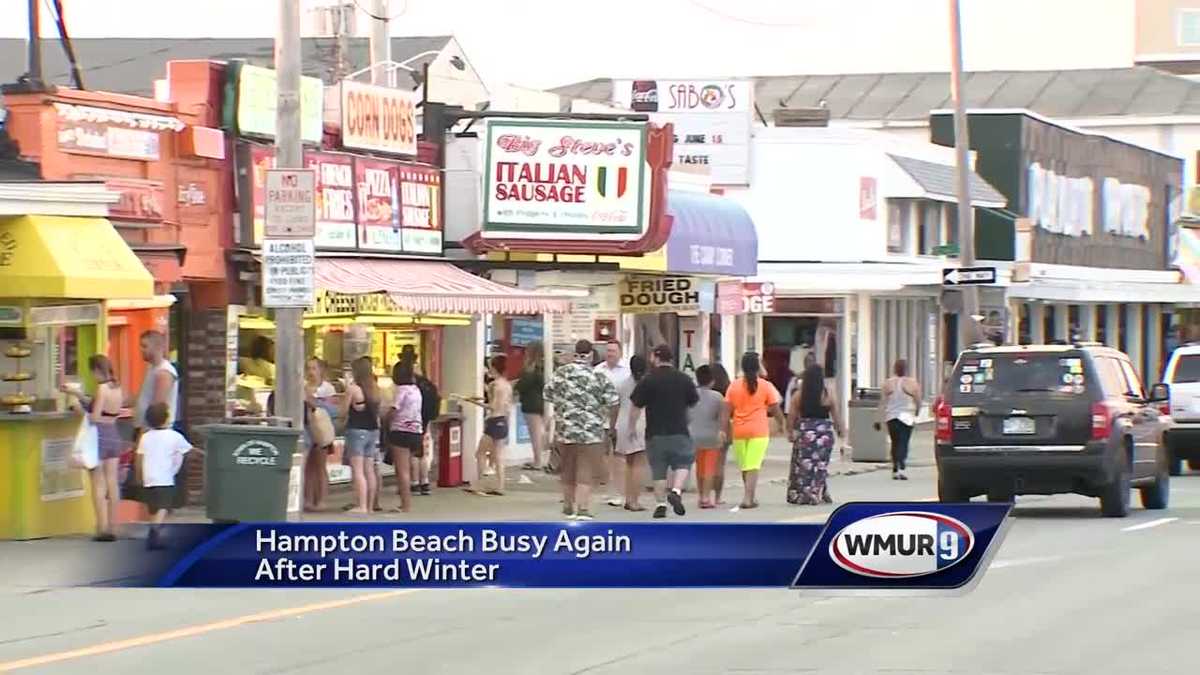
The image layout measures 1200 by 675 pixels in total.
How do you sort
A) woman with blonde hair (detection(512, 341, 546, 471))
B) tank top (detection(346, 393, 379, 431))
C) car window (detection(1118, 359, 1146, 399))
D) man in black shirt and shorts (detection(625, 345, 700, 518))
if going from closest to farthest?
tank top (detection(346, 393, 379, 431)), man in black shirt and shorts (detection(625, 345, 700, 518)), car window (detection(1118, 359, 1146, 399)), woman with blonde hair (detection(512, 341, 546, 471))

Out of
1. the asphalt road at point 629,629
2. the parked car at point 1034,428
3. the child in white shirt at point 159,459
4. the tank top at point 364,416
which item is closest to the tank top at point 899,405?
the parked car at point 1034,428

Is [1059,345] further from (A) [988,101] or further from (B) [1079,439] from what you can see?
(A) [988,101]

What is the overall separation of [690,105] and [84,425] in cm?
2447

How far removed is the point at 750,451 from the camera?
24.0 metres

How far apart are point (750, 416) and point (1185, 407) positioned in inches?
349

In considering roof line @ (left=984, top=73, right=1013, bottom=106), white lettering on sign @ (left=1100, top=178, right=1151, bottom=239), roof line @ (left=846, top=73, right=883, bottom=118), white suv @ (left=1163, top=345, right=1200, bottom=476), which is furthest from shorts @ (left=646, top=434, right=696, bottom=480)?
roof line @ (left=984, top=73, right=1013, bottom=106)

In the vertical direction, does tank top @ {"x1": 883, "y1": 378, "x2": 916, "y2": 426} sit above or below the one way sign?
below

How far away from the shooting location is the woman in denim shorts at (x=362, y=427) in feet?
73.2

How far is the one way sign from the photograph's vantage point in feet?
111

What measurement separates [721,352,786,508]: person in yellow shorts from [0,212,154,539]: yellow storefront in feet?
22.7

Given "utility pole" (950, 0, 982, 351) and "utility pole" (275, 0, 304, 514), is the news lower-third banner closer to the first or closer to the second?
"utility pole" (275, 0, 304, 514)

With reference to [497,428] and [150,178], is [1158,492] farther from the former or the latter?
[150,178]

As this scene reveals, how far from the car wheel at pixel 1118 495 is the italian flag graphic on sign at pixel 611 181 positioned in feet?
25.6

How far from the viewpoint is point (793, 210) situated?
44750mm
